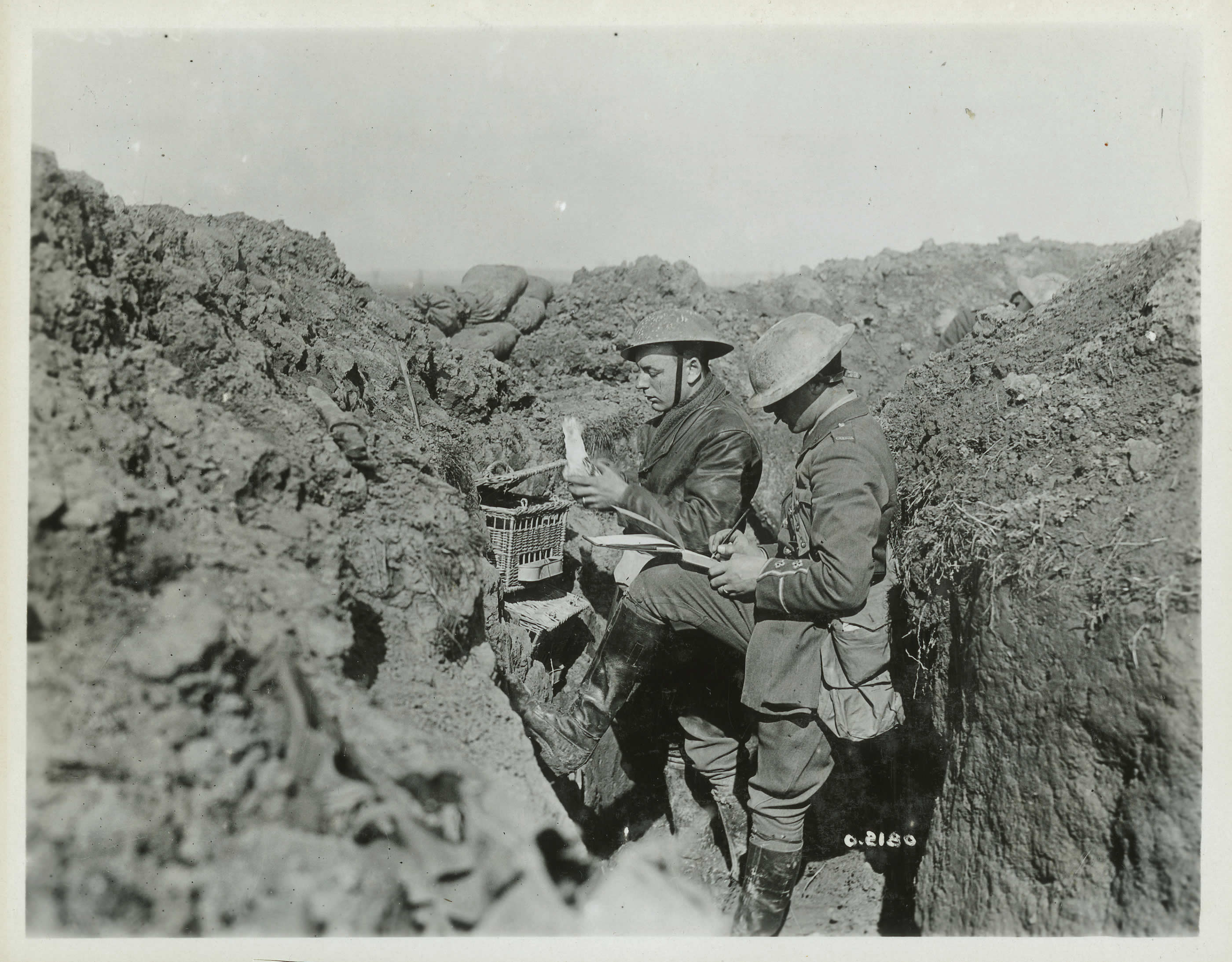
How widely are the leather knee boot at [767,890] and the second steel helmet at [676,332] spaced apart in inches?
91.2

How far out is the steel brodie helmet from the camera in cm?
300

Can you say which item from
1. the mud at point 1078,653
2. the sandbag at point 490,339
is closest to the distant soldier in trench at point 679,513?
the mud at point 1078,653

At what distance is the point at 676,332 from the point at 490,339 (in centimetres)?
517

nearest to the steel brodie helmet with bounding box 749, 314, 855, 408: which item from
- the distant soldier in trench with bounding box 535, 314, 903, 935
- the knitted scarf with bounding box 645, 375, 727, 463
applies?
the distant soldier in trench with bounding box 535, 314, 903, 935

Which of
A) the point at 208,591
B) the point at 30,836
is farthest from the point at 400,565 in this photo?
the point at 30,836

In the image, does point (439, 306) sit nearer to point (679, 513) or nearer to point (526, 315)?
point (526, 315)

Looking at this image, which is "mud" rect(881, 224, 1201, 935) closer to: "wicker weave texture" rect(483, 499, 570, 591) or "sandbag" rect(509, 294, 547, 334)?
"wicker weave texture" rect(483, 499, 570, 591)

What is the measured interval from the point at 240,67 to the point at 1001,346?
214 inches

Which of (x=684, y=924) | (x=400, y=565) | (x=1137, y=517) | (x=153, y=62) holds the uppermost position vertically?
(x=153, y=62)

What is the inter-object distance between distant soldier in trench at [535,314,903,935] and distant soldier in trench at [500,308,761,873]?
144 mm

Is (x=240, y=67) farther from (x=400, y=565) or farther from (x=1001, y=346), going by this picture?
(x=1001, y=346)

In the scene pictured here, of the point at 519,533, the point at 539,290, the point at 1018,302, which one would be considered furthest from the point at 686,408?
the point at 539,290

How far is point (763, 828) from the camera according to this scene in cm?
321

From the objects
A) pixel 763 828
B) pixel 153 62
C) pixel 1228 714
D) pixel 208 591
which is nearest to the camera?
pixel 208 591
